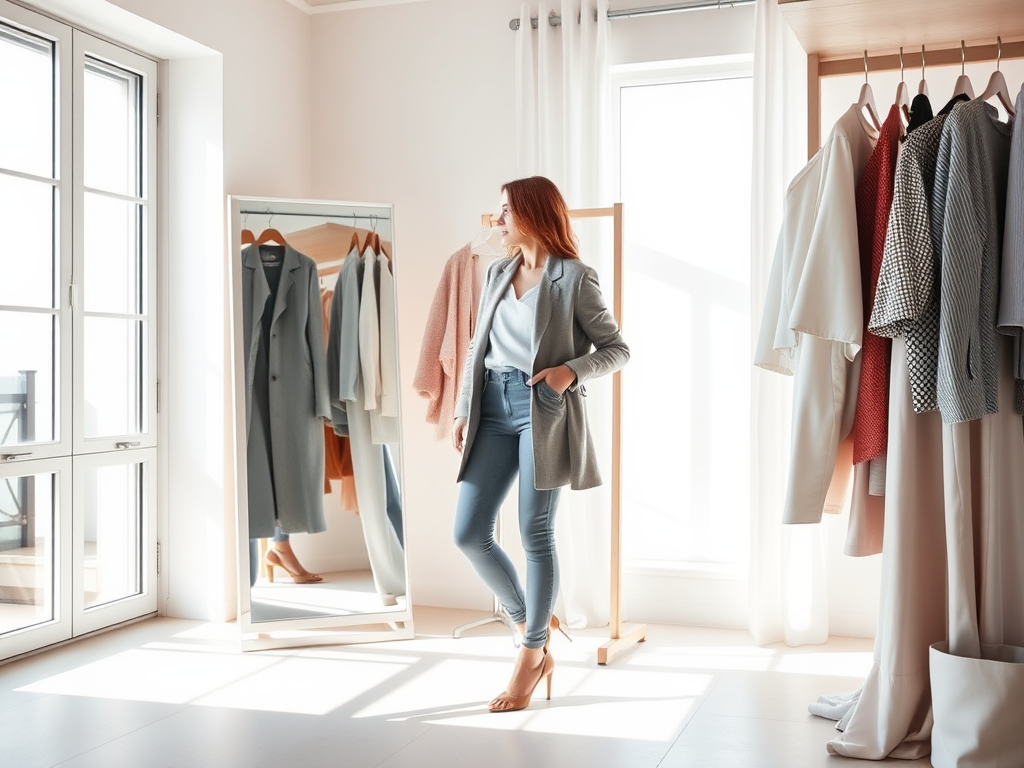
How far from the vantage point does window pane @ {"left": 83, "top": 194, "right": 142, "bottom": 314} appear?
3537mm

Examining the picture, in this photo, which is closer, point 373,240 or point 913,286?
point 913,286

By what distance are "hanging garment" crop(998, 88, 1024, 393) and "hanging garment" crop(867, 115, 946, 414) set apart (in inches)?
5.5

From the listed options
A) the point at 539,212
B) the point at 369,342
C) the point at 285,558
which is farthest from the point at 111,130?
the point at 539,212

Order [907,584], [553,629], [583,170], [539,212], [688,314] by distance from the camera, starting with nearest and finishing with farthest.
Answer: [907,584]
[539,212]
[553,629]
[583,170]
[688,314]

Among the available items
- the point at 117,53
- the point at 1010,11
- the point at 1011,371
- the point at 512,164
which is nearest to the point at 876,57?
the point at 1010,11

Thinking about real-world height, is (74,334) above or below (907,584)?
above

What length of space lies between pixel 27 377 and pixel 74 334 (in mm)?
242

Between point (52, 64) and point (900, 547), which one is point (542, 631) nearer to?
point (900, 547)

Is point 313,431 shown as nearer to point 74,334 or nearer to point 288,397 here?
point 288,397

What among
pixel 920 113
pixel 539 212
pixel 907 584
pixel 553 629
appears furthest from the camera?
pixel 553 629

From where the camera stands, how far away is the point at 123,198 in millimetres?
3664

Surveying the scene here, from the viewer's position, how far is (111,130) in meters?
3.65

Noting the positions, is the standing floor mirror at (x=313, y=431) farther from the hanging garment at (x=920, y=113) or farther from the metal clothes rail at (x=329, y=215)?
the hanging garment at (x=920, y=113)

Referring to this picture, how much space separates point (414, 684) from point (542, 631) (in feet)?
1.61
